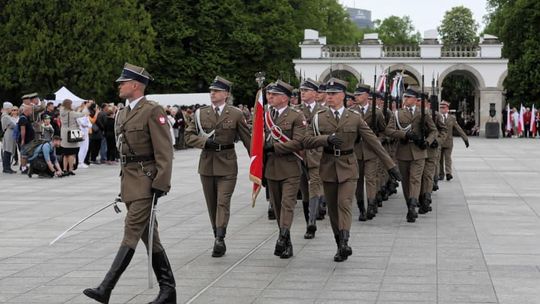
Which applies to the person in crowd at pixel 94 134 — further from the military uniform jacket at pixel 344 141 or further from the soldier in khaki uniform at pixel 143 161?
the soldier in khaki uniform at pixel 143 161

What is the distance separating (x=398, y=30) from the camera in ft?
390

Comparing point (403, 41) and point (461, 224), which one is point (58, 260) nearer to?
point (461, 224)

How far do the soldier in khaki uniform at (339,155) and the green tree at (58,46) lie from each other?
36.0 meters

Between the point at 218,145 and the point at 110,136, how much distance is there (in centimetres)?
1736

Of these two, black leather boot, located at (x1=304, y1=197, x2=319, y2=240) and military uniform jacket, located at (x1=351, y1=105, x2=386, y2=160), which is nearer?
black leather boot, located at (x1=304, y1=197, x2=319, y2=240)

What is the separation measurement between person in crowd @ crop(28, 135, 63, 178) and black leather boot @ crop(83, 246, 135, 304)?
14.9m

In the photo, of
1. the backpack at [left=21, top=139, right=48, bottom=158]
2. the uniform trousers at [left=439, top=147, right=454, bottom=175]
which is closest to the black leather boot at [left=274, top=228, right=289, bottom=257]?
the uniform trousers at [left=439, top=147, right=454, bottom=175]

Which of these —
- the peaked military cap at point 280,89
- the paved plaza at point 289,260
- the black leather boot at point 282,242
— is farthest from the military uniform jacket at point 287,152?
the paved plaza at point 289,260

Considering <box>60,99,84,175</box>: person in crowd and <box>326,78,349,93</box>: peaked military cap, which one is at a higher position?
<box>326,78,349,93</box>: peaked military cap

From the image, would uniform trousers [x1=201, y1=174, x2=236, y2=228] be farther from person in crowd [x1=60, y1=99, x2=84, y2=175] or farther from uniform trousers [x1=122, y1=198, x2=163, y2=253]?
person in crowd [x1=60, y1=99, x2=84, y2=175]

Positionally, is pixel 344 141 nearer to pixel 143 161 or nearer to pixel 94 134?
pixel 143 161

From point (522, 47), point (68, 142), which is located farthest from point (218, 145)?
point (522, 47)

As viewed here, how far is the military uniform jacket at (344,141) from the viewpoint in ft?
35.8

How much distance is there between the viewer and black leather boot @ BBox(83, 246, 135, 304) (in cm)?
784
